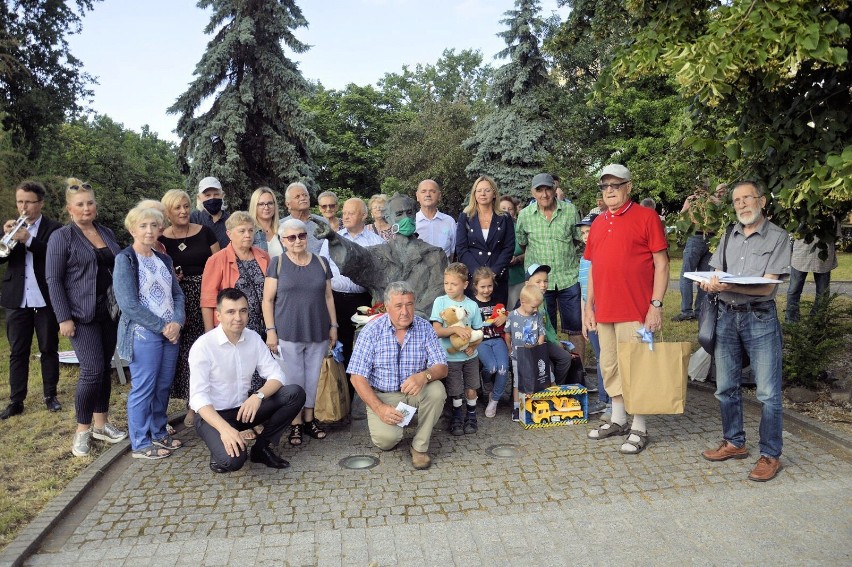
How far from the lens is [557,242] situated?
21.3ft

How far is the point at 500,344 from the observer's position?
611cm

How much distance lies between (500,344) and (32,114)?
21.4 metres

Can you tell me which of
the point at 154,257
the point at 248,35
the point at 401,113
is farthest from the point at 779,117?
the point at 401,113

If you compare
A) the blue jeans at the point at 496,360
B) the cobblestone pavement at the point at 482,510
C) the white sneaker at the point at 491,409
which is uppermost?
the blue jeans at the point at 496,360

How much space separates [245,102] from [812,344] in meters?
16.4

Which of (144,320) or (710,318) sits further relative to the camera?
(144,320)

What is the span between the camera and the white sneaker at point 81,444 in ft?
17.2

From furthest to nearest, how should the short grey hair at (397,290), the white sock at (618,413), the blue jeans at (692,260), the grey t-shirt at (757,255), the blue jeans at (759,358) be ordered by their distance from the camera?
the blue jeans at (692,260)
the white sock at (618,413)
the short grey hair at (397,290)
the blue jeans at (759,358)
the grey t-shirt at (757,255)

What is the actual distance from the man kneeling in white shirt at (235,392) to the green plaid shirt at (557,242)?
2.91 m

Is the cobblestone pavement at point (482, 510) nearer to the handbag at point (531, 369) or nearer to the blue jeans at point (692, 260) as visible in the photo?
the handbag at point (531, 369)

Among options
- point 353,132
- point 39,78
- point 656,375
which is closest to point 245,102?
point 39,78

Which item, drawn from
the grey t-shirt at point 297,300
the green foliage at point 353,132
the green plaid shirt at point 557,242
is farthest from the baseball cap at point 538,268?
the green foliage at point 353,132

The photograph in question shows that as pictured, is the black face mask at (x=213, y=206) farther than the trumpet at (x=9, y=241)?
Yes

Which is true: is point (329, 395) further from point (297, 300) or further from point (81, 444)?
point (81, 444)
